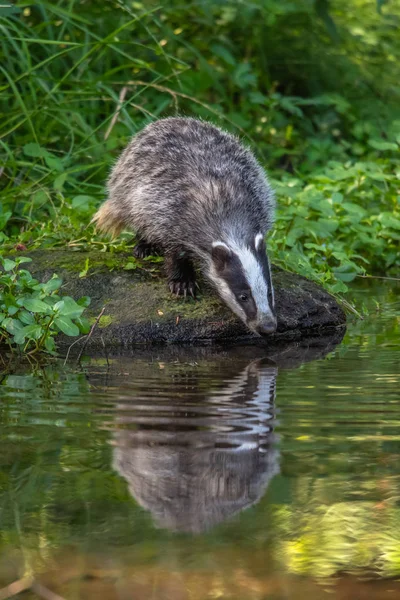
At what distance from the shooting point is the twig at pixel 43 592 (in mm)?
2428

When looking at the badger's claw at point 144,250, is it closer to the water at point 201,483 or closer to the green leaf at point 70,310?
the green leaf at point 70,310

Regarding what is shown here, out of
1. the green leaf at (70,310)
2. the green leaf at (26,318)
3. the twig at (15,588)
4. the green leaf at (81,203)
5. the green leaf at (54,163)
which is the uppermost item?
the twig at (15,588)

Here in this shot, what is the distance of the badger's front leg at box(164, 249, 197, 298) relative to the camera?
5.88 meters

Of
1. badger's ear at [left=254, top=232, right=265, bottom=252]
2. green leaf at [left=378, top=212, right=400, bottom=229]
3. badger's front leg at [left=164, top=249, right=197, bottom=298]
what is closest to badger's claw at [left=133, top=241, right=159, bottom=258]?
badger's front leg at [left=164, top=249, right=197, bottom=298]

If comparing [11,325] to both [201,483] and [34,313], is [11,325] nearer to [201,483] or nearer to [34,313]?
[34,313]

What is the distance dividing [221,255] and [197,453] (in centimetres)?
240

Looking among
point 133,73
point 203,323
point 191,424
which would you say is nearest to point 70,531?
point 191,424

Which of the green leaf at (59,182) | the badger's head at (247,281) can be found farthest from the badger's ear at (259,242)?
the green leaf at (59,182)

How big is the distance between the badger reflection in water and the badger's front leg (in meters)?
1.48

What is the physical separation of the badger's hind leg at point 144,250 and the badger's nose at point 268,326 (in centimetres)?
135

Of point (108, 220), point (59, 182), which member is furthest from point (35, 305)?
point (59, 182)

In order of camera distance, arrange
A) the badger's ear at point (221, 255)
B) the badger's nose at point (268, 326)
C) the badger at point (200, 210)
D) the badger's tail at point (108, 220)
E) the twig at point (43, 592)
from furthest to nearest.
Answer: the badger's tail at point (108, 220)
the badger's ear at point (221, 255)
the badger at point (200, 210)
the badger's nose at point (268, 326)
the twig at point (43, 592)

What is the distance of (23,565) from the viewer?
8.55 feet

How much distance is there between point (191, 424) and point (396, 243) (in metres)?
4.71
